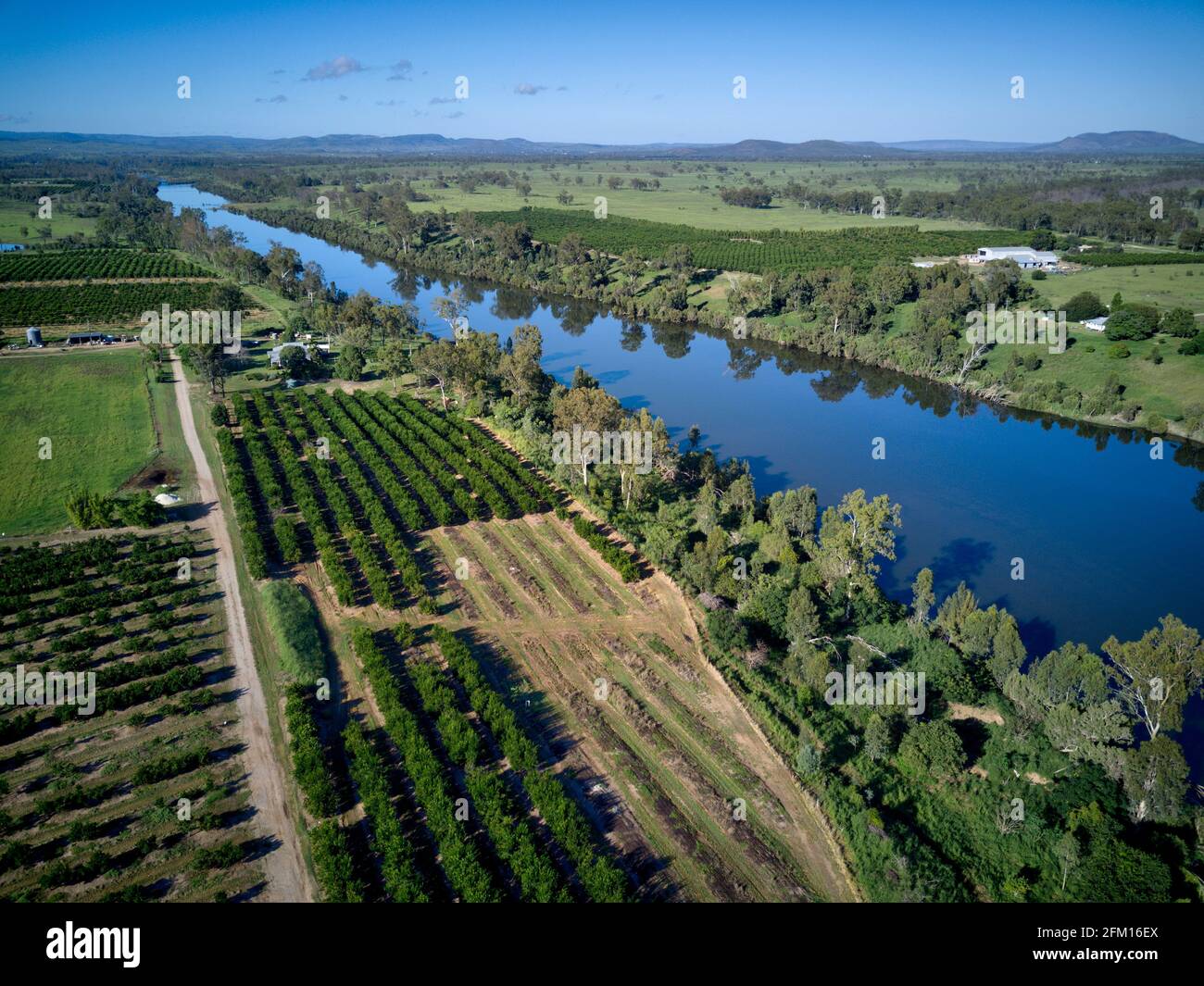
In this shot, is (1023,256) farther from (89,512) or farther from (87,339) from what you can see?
(87,339)

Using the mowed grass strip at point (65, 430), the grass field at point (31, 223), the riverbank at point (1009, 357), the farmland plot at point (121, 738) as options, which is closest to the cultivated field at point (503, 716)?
the farmland plot at point (121, 738)

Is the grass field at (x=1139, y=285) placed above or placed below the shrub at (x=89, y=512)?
above

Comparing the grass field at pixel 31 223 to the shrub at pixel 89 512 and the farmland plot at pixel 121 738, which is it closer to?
the shrub at pixel 89 512

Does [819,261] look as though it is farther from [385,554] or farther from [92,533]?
[92,533]

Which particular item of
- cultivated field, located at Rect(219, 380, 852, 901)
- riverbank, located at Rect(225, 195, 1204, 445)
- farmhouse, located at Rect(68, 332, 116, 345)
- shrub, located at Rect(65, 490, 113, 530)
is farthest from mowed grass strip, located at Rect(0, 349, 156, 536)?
riverbank, located at Rect(225, 195, 1204, 445)
